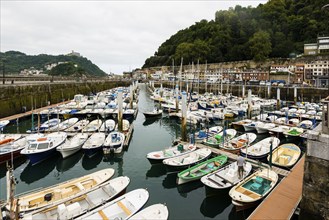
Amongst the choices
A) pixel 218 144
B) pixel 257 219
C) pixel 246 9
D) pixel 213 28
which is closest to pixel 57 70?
pixel 213 28

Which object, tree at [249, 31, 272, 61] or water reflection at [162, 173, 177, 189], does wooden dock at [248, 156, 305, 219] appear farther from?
tree at [249, 31, 272, 61]

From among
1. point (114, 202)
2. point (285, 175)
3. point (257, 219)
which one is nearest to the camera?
point (257, 219)

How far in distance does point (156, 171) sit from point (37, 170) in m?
9.55

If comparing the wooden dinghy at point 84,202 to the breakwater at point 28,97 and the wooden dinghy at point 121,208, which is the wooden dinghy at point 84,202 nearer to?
the wooden dinghy at point 121,208

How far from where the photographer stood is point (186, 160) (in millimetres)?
16516

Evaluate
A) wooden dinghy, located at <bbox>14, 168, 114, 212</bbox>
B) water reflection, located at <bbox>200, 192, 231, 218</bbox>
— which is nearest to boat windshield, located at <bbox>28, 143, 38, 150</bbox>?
wooden dinghy, located at <bbox>14, 168, 114, 212</bbox>

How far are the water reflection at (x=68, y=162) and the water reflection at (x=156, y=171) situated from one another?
22.1ft

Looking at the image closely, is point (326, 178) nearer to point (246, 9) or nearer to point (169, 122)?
point (169, 122)

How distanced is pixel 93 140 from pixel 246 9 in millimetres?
113675

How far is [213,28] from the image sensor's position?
112 m

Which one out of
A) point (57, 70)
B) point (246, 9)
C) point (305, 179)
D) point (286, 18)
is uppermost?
point (246, 9)

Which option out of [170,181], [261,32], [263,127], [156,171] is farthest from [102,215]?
[261,32]

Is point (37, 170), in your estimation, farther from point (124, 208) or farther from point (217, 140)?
point (217, 140)

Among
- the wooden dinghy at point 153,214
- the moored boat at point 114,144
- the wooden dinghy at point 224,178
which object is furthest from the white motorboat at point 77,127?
the wooden dinghy at point 153,214
